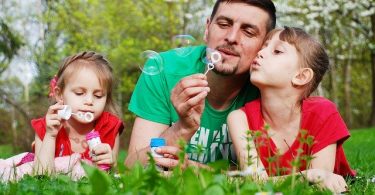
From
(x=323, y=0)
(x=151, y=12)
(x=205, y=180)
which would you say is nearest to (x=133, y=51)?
(x=151, y=12)

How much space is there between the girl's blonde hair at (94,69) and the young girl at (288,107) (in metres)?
0.92

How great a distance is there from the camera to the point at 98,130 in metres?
3.94

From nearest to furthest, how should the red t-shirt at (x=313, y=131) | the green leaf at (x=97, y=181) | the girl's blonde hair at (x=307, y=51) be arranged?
the green leaf at (x=97, y=181) < the red t-shirt at (x=313, y=131) < the girl's blonde hair at (x=307, y=51)

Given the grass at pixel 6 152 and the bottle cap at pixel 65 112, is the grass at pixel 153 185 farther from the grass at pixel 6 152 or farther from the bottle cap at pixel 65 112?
the grass at pixel 6 152

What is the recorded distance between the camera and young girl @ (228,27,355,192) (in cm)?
333

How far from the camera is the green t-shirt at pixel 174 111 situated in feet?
12.5

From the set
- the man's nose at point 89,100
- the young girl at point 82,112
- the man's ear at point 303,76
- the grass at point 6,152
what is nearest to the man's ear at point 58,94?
the young girl at point 82,112

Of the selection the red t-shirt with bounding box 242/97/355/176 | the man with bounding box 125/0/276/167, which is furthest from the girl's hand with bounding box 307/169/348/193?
the man with bounding box 125/0/276/167

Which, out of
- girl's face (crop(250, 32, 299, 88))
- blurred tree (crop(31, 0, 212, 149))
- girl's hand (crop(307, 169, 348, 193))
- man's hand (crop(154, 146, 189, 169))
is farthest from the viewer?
blurred tree (crop(31, 0, 212, 149))

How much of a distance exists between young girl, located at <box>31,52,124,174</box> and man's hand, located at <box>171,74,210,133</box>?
0.62m

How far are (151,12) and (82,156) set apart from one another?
16.5 m

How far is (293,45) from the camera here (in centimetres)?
349

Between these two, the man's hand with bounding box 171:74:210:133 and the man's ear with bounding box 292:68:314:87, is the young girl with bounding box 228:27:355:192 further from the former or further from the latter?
the man's hand with bounding box 171:74:210:133

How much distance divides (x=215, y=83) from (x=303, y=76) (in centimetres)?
57
